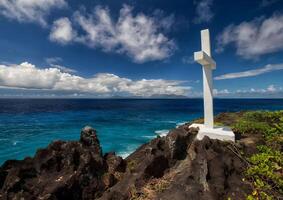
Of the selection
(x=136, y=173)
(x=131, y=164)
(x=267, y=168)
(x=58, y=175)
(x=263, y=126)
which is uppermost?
(x=263, y=126)

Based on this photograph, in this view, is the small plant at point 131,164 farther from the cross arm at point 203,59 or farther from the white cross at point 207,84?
the cross arm at point 203,59

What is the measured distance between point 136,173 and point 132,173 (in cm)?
29

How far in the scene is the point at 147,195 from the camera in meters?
6.25

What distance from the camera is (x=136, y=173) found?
7430 mm

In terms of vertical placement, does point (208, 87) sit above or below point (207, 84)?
below

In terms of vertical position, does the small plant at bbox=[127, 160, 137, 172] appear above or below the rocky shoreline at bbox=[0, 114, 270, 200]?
below

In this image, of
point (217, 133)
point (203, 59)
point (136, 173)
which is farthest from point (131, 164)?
point (203, 59)

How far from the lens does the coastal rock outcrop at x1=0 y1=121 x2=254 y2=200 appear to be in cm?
615

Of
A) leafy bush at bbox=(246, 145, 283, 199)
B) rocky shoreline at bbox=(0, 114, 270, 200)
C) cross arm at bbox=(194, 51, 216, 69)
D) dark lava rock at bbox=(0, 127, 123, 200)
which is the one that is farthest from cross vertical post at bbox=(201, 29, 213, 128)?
dark lava rock at bbox=(0, 127, 123, 200)

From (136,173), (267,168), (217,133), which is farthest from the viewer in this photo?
(217,133)

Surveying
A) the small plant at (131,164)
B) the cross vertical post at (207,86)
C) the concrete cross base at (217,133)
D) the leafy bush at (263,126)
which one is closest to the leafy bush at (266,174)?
the concrete cross base at (217,133)

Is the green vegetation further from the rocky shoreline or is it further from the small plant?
the small plant

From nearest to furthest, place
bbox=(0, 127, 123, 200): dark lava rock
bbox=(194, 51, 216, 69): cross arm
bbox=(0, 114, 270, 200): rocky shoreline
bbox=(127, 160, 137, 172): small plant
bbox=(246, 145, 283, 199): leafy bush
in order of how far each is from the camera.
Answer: bbox=(246, 145, 283, 199): leafy bush
bbox=(0, 114, 270, 200): rocky shoreline
bbox=(0, 127, 123, 200): dark lava rock
bbox=(194, 51, 216, 69): cross arm
bbox=(127, 160, 137, 172): small plant

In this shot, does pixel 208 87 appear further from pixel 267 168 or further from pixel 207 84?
pixel 267 168
